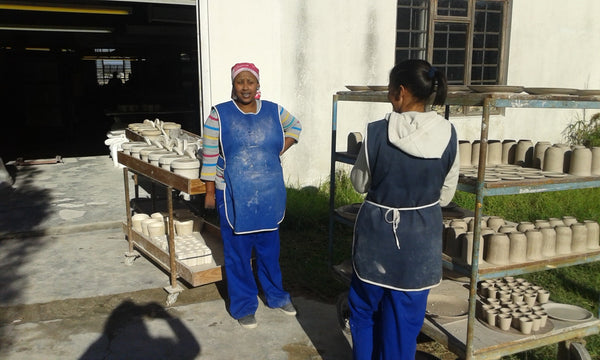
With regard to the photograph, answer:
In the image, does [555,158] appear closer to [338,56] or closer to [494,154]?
[494,154]

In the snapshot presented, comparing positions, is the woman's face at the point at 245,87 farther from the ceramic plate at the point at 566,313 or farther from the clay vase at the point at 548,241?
the ceramic plate at the point at 566,313

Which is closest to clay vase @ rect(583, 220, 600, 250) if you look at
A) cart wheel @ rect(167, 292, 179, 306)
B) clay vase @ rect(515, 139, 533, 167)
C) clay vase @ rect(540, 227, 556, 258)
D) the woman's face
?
clay vase @ rect(540, 227, 556, 258)

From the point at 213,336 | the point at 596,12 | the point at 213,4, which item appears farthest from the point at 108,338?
the point at 596,12

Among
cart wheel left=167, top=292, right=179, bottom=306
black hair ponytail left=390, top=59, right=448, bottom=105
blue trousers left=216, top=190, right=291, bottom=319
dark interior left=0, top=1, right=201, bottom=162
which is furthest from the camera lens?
dark interior left=0, top=1, right=201, bottom=162

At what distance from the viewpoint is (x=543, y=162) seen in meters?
3.58

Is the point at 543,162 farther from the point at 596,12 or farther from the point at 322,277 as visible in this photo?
the point at 596,12

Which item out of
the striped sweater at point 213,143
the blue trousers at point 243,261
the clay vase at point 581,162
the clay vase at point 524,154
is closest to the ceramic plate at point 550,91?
the clay vase at point 581,162

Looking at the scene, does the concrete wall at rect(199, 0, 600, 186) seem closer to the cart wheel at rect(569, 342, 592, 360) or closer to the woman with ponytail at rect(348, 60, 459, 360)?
the woman with ponytail at rect(348, 60, 459, 360)

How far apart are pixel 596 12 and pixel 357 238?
350 inches

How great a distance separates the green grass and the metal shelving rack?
540 millimetres

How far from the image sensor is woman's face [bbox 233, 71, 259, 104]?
141 inches

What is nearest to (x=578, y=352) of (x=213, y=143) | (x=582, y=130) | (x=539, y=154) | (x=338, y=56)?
(x=539, y=154)

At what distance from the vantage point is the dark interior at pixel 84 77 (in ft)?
31.4

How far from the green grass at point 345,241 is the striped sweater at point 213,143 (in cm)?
115
